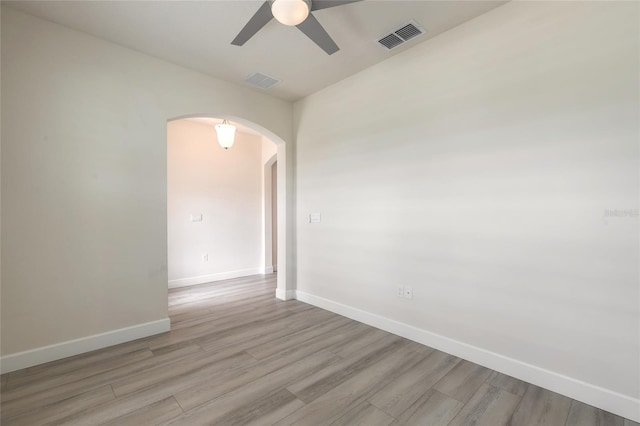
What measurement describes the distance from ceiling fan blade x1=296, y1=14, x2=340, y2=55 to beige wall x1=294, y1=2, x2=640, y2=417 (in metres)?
1.03

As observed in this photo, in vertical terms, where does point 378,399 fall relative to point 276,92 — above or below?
below

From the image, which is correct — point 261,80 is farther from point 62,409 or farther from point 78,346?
point 62,409

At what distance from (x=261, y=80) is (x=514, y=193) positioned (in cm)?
306

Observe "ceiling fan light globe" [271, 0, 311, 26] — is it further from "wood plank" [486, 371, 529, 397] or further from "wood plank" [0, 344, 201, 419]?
"wood plank" [486, 371, 529, 397]

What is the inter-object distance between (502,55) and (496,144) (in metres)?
0.72

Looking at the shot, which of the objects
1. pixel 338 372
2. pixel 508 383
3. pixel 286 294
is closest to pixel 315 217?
pixel 286 294

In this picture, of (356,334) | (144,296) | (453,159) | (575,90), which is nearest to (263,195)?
(144,296)

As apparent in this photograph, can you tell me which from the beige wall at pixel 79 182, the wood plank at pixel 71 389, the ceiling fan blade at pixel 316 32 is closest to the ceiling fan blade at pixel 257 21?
the ceiling fan blade at pixel 316 32

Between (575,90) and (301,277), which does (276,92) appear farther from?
(575,90)

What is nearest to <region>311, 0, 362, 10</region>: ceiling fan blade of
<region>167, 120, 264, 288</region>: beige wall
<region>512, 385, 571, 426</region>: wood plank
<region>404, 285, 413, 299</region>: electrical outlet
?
<region>404, 285, 413, 299</region>: electrical outlet

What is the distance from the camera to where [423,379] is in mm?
2137

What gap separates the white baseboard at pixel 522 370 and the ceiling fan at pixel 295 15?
2815 mm

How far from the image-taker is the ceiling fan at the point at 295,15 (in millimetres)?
1774

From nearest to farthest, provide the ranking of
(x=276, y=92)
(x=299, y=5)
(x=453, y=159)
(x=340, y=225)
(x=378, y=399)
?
1. (x=299, y=5)
2. (x=378, y=399)
3. (x=453, y=159)
4. (x=340, y=225)
5. (x=276, y=92)
